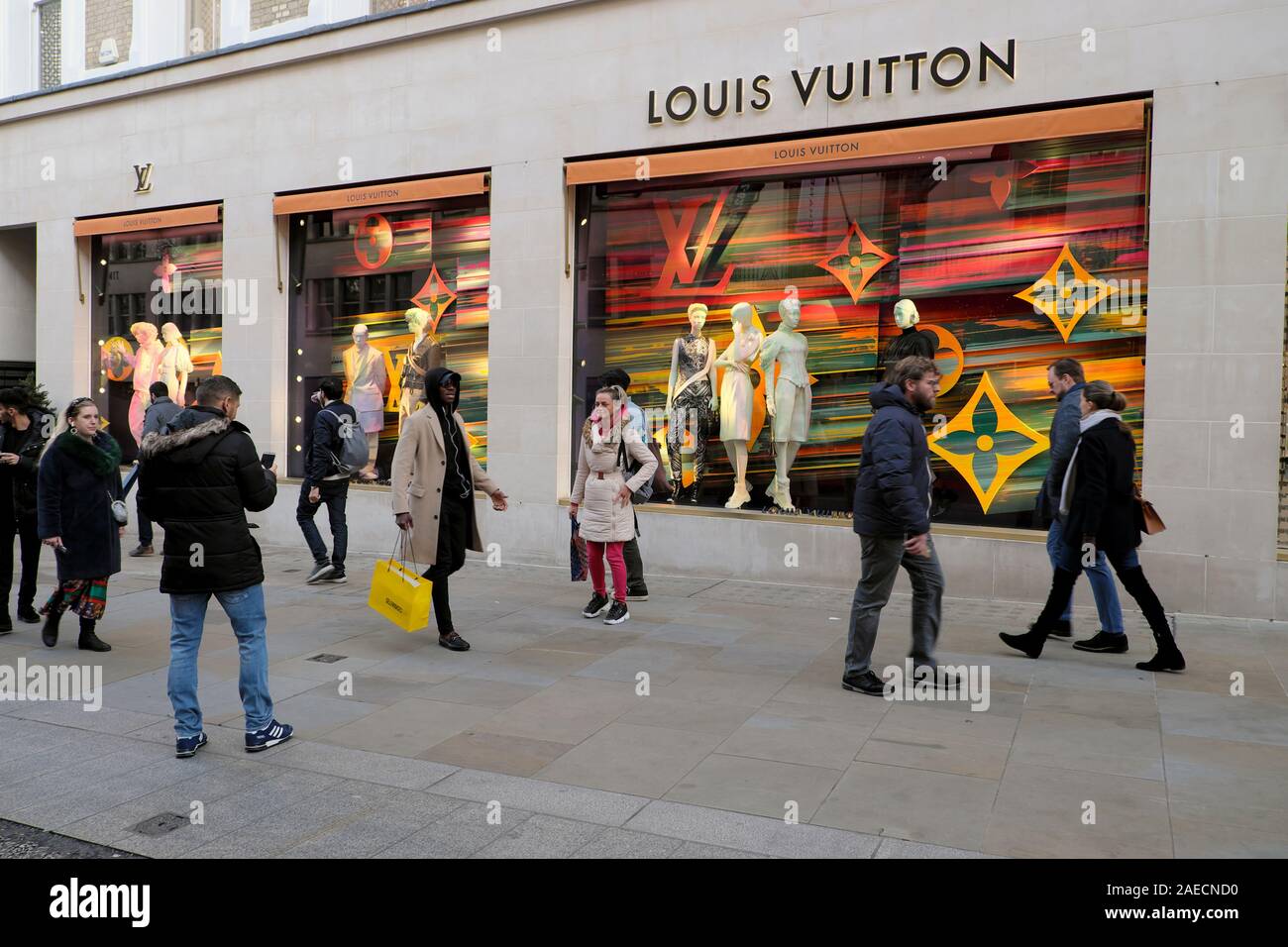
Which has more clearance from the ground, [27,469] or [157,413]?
[157,413]

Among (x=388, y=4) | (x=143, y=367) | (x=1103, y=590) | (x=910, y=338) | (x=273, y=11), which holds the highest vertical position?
(x=273, y=11)

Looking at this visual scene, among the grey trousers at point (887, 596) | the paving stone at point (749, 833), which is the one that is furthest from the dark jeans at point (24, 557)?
the grey trousers at point (887, 596)

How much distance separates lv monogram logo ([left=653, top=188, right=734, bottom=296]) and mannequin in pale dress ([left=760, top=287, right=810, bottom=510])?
2.59 ft

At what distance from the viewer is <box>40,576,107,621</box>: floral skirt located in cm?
735

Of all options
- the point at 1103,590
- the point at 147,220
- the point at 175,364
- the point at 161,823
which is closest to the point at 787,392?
the point at 1103,590

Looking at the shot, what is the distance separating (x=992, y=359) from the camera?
9594 millimetres

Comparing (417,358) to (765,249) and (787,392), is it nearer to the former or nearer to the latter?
(765,249)

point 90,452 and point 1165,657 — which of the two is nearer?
point 1165,657

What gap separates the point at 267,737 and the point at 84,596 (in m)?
2.87

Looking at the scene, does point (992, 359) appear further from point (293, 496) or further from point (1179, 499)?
point (293, 496)

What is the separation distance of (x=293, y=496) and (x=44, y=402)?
532 cm

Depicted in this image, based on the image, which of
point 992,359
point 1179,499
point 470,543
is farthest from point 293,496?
point 1179,499

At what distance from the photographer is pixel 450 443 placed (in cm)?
747

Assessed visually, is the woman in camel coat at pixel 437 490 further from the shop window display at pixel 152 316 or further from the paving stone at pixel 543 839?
the shop window display at pixel 152 316
